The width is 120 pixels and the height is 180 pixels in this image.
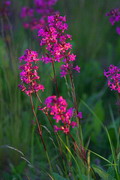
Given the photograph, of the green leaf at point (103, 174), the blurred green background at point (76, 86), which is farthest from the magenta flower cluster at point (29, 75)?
the green leaf at point (103, 174)

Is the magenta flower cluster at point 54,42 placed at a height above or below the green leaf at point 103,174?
above

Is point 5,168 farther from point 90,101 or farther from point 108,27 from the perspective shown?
point 108,27

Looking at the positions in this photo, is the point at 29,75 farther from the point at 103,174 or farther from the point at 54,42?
the point at 103,174

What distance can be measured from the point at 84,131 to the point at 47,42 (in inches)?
49.9

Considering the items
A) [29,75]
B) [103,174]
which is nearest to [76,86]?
[103,174]

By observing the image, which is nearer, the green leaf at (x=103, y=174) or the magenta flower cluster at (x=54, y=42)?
the magenta flower cluster at (x=54, y=42)

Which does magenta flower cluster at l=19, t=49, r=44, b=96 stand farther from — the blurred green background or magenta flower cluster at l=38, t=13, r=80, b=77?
the blurred green background

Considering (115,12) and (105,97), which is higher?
(115,12)

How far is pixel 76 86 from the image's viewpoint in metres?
3.29

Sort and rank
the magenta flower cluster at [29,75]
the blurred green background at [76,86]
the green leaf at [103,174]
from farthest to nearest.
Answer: the blurred green background at [76,86] → the green leaf at [103,174] → the magenta flower cluster at [29,75]

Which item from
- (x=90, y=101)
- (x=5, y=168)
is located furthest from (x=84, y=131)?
(x=5, y=168)

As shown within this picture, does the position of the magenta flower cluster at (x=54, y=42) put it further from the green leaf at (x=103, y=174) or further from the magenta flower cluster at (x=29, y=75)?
the green leaf at (x=103, y=174)

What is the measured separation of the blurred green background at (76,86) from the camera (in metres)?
2.54

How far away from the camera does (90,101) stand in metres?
3.16
